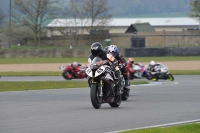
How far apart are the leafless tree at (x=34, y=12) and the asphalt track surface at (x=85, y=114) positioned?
168 feet

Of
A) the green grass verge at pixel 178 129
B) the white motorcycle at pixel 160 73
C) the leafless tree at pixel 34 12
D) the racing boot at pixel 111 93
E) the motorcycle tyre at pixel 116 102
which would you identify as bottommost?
the green grass verge at pixel 178 129

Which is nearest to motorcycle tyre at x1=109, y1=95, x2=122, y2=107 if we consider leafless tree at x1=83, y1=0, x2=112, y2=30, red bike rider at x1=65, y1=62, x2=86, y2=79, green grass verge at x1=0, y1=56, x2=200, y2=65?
red bike rider at x1=65, y1=62, x2=86, y2=79

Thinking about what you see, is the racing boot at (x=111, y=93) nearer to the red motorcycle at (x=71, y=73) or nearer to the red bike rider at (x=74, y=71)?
the red motorcycle at (x=71, y=73)

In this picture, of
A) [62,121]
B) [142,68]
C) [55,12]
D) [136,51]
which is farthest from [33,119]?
[55,12]

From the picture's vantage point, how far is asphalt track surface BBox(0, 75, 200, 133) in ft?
38.0

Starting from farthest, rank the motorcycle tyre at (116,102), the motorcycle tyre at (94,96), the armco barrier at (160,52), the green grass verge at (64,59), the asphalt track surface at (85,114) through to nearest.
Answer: the armco barrier at (160,52)
the green grass verge at (64,59)
the motorcycle tyre at (116,102)
the motorcycle tyre at (94,96)
the asphalt track surface at (85,114)

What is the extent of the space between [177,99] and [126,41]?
54890 mm

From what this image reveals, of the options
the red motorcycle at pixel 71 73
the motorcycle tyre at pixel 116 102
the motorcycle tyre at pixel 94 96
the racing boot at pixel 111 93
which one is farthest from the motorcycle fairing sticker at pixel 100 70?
the red motorcycle at pixel 71 73

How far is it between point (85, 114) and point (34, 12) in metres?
57.9

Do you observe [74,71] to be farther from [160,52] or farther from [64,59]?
[64,59]

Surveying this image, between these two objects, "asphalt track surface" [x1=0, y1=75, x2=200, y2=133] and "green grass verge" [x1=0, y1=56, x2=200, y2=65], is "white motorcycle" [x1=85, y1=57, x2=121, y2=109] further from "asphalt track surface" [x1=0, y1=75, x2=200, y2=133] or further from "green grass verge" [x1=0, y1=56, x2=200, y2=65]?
"green grass verge" [x1=0, y1=56, x2=200, y2=65]

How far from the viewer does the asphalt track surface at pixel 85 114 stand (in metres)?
11.6

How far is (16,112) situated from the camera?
14422mm

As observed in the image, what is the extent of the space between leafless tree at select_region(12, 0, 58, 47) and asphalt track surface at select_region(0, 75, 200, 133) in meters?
51.2
